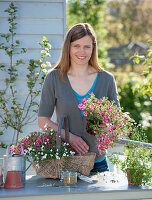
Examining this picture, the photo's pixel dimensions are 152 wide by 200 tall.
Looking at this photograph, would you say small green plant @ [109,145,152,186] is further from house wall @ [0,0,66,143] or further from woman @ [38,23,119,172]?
house wall @ [0,0,66,143]

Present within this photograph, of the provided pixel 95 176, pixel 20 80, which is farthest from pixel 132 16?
pixel 95 176

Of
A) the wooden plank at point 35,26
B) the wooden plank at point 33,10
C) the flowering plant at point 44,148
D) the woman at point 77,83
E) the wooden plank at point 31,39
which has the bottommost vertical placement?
the flowering plant at point 44,148

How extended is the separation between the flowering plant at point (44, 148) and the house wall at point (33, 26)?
73.4 inches

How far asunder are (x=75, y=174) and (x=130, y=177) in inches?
11.1

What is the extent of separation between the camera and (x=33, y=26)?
3.91 m

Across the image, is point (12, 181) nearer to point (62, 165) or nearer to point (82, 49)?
point (62, 165)

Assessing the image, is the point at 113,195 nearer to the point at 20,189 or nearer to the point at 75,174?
the point at 75,174

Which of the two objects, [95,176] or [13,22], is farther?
[13,22]

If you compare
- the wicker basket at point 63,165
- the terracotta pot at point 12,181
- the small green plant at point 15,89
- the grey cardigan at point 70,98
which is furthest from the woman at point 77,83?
the small green plant at point 15,89

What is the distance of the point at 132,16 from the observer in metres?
25.2

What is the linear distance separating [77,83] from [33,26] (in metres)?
1.65

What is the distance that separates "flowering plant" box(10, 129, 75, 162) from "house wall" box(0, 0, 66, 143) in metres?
1.86

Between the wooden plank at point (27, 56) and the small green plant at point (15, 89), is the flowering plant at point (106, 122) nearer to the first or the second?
the small green plant at point (15, 89)

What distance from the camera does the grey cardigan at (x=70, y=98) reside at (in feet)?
7.83
